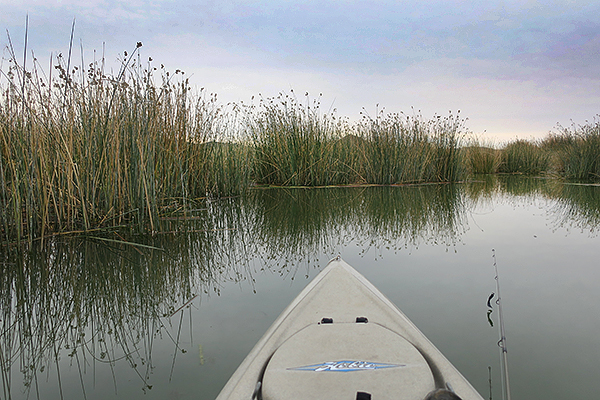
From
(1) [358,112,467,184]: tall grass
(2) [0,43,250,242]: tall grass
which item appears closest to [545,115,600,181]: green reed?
(1) [358,112,467,184]: tall grass

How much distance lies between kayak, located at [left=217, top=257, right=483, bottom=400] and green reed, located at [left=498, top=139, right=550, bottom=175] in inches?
579

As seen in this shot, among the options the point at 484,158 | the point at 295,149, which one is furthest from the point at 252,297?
the point at 484,158

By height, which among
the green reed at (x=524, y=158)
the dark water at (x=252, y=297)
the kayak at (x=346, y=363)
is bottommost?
the dark water at (x=252, y=297)

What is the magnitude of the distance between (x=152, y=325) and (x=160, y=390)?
0.55m

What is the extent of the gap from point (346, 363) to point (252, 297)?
1.16m

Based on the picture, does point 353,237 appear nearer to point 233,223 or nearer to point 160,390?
point 233,223

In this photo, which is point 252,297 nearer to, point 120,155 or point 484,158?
point 120,155

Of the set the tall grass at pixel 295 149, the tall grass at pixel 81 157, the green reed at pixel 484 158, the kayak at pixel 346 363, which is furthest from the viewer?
the green reed at pixel 484 158

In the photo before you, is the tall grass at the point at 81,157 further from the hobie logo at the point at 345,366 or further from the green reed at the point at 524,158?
the green reed at the point at 524,158

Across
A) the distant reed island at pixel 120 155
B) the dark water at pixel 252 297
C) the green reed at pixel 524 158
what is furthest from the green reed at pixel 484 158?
the dark water at pixel 252 297

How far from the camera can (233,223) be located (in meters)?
4.28

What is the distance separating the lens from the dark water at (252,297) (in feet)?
4.64

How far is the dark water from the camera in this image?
1.41m

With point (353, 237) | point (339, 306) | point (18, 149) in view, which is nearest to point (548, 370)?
point (339, 306)
